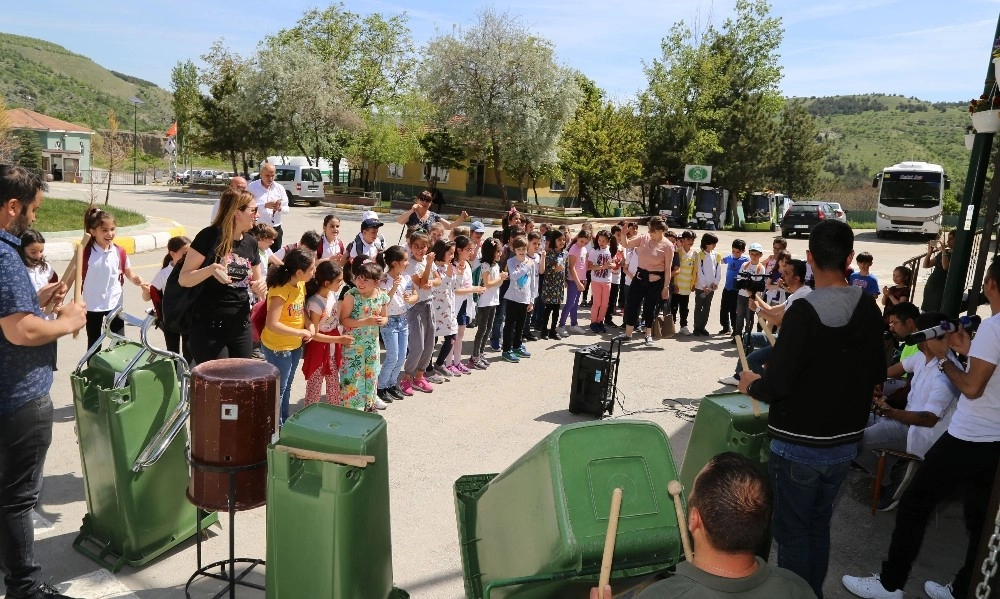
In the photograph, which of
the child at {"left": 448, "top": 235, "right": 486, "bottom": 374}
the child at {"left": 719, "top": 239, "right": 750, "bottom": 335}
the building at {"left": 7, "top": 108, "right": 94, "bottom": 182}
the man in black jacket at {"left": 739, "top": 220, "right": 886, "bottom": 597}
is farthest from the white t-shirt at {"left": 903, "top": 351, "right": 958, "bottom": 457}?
the building at {"left": 7, "top": 108, "right": 94, "bottom": 182}

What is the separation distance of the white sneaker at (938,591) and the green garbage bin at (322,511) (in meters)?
3.25

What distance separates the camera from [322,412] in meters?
3.47

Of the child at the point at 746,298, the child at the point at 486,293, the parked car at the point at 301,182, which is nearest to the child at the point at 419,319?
the child at the point at 486,293

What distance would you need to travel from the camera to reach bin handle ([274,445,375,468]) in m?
3.15

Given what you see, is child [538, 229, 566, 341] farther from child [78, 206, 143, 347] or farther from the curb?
the curb

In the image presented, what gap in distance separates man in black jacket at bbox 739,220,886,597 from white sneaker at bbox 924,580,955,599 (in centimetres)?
126

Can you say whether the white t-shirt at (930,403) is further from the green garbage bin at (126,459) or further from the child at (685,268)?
the child at (685,268)

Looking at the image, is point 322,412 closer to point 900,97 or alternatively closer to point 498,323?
point 498,323

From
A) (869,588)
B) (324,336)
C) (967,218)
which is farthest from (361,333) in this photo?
(967,218)

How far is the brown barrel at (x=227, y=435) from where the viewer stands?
3621mm

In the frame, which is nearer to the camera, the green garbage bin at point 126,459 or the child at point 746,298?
the green garbage bin at point 126,459

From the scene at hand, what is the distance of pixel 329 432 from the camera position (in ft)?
10.6

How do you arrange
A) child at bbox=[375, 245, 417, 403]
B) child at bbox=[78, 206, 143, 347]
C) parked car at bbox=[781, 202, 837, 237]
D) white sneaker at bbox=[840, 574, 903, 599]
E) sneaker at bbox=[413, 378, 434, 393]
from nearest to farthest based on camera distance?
white sneaker at bbox=[840, 574, 903, 599], child at bbox=[78, 206, 143, 347], child at bbox=[375, 245, 417, 403], sneaker at bbox=[413, 378, 434, 393], parked car at bbox=[781, 202, 837, 237]

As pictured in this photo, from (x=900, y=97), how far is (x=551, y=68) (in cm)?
15407
